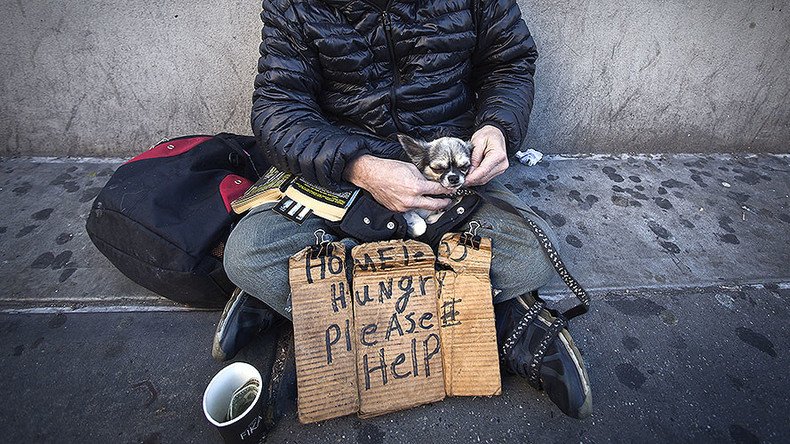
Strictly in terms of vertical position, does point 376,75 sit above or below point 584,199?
above

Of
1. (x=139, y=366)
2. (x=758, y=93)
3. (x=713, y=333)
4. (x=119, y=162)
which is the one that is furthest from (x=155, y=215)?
(x=758, y=93)

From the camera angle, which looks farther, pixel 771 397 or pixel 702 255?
pixel 702 255

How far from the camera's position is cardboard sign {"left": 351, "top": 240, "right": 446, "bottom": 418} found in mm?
1418

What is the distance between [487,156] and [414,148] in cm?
32

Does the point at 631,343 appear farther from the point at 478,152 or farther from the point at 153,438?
the point at 153,438

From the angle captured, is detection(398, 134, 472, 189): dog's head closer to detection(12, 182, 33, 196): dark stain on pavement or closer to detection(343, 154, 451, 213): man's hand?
detection(343, 154, 451, 213): man's hand

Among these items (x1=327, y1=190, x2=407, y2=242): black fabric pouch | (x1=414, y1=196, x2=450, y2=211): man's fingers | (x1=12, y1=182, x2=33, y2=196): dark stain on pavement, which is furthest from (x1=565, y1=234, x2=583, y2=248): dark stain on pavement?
(x1=12, y1=182, x2=33, y2=196): dark stain on pavement

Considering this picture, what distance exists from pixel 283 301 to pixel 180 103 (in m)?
1.81

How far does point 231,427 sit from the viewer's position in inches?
48.1

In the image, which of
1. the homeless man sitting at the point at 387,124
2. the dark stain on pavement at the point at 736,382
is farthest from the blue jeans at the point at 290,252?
the dark stain on pavement at the point at 736,382

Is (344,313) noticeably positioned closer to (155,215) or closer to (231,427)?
(231,427)

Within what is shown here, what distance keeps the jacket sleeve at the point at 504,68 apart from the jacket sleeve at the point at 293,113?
2.09 feet

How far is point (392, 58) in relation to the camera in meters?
1.77

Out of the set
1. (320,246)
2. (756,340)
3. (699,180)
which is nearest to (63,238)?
(320,246)
